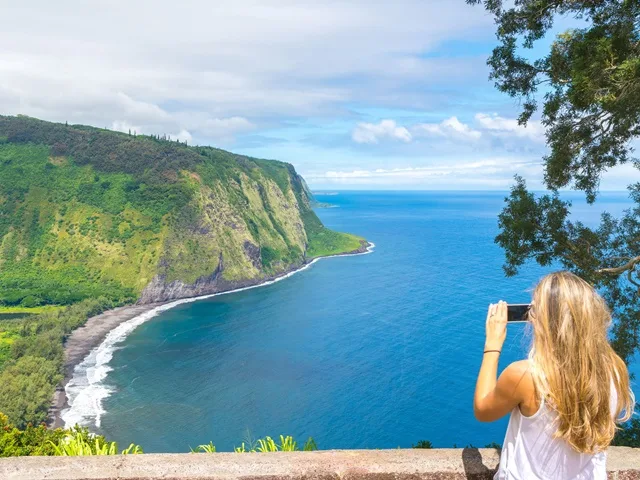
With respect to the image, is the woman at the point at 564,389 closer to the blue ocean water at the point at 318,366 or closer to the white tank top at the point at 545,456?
the white tank top at the point at 545,456

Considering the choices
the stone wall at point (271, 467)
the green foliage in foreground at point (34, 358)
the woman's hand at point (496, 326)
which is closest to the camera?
the woman's hand at point (496, 326)

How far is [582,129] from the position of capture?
42.5ft

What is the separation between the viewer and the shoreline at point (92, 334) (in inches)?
2530

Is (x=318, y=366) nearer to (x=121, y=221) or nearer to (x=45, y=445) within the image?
(x=45, y=445)

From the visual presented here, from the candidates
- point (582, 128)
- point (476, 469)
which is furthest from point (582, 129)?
point (476, 469)

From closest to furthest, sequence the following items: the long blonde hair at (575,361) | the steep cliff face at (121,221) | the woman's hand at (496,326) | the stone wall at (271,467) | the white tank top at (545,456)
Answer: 1. the long blonde hair at (575,361)
2. the white tank top at (545,456)
3. the woman's hand at (496,326)
4. the stone wall at (271,467)
5. the steep cliff face at (121,221)

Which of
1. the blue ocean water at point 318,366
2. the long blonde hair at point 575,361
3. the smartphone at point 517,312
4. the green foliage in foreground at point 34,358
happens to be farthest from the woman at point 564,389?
the green foliage in foreground at point 34,358

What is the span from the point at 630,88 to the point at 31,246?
147809mm

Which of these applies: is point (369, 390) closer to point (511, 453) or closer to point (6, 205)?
point (511, 453)

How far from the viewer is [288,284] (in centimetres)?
14000

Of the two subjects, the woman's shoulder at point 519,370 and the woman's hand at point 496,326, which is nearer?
the woman's shoulder at point 519,370

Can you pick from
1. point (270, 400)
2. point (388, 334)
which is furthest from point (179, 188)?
point (270, 400)

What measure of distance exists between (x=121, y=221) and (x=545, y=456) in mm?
147459

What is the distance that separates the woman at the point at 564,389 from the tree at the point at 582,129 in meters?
8.50
